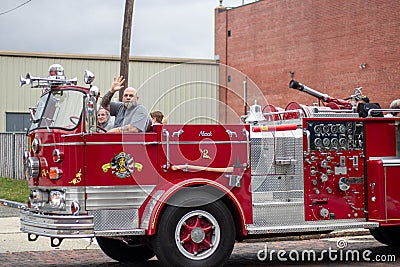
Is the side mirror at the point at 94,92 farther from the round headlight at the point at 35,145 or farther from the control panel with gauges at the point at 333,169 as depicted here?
the control panel with gauges at the point at 333,169

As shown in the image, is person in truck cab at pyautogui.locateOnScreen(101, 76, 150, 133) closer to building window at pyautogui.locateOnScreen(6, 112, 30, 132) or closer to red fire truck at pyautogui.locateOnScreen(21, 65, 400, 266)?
Answer: red fire truck at pyautogui.locateOnScreen(21, 65, 400, 266)

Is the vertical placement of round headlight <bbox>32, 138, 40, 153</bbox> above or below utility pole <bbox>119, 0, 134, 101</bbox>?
below

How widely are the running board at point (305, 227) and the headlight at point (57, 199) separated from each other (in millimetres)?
2229

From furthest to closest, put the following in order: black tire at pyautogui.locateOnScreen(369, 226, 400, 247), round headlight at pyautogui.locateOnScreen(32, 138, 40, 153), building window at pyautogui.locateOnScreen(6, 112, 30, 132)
A: 1. building window at pyautogui.locateOnScreen(6, 112, 30, 132)
2. black tire at pyautogui.locateOnScreen(369, 226, 400, 247)
3. round headlight at pyautogui.locateOnScreen(32, 138, 40, 153)

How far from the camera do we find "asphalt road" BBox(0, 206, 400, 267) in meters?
10.4

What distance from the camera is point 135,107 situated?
938 cm

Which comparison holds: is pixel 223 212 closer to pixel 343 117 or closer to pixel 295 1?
pixel 343 117

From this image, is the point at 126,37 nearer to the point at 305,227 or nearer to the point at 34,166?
the point at 34,166

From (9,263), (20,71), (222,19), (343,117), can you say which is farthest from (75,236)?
(222,19)

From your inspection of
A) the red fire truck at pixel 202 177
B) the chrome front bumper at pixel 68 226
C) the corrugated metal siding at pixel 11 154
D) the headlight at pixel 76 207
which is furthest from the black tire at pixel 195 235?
the corrugated metal siding at pixel 11 154

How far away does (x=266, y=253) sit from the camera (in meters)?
11.4

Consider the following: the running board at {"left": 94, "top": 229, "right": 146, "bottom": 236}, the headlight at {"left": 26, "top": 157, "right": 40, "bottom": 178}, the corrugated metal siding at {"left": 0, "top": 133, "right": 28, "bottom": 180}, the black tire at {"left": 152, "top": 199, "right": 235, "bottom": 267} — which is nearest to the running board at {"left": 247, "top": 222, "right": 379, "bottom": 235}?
the black tire at {"left": 152, "top": 199, "right": 235, "bottom": 267}

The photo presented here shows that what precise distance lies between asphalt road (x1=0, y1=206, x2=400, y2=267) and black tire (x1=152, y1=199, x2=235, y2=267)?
4.11ft

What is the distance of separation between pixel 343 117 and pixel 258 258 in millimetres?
2368
